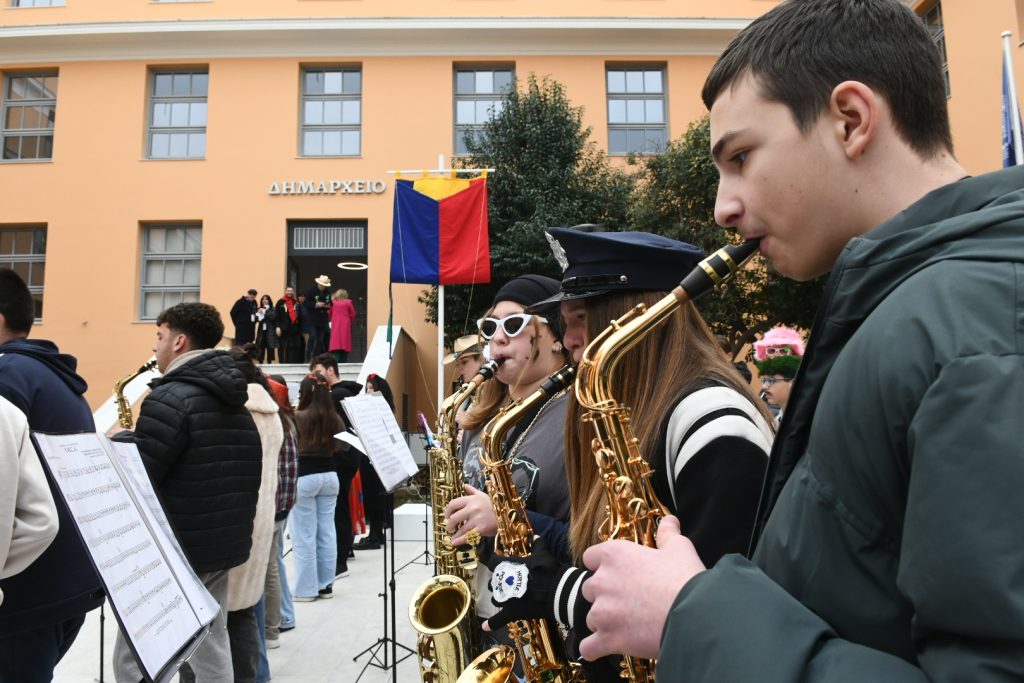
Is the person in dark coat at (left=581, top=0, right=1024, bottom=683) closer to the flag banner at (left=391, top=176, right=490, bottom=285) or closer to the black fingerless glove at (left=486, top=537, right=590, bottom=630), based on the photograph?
the black fingerless glove at (left=486, top=537, right=590, bottom=630)

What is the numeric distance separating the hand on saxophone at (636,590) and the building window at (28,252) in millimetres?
23083

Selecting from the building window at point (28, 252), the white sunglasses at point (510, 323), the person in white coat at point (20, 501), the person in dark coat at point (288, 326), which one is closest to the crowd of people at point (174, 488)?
the person in white coat at point (20, 501)

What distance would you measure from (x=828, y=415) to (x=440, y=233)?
36.7 feet

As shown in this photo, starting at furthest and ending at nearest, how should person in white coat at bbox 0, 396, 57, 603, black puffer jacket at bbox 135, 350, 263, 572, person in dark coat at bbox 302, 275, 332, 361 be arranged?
person in dark coat at bbox 302, 275, 332, 361
black puffer jacket at bbox 135, 350, 263, 572
person in white coat at bbox 0, 396, 57, 603

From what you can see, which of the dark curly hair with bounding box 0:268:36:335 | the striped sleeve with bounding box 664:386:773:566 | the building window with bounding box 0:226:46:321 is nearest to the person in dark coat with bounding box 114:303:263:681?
the dark curly hair with bounding box 0:268:36:335

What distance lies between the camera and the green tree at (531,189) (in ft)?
52.2

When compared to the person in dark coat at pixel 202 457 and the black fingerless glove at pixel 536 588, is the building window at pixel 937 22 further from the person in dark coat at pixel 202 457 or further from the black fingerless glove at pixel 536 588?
the black fingerless glove at pixel 536 588

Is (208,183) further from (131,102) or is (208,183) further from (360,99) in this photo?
(360,99)

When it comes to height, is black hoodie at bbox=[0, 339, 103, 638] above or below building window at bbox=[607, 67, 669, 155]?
below

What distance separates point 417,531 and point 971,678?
392 inches

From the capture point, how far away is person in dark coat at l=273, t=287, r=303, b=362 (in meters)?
17.5

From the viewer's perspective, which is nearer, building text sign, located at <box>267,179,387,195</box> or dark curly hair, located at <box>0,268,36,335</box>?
dark curly hair, located at <box>0,268,36,335</box>

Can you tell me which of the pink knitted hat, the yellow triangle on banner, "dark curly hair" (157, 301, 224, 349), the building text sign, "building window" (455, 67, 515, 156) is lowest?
"dark curly hair" (157, 301, 224, 349)

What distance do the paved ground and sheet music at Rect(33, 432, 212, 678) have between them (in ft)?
13.3
